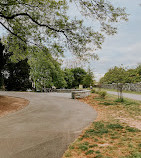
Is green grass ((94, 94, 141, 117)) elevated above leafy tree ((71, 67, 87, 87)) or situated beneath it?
situated beneath

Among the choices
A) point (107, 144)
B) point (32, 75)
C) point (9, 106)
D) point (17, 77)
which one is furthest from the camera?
point (17, 77)

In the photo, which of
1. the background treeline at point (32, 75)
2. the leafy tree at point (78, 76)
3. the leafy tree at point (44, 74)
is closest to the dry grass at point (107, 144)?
the background treeline at point (32, 75)

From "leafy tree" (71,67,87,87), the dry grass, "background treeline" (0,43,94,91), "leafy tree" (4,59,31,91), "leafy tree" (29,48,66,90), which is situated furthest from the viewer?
"leafy tree" (71,67,87,87)

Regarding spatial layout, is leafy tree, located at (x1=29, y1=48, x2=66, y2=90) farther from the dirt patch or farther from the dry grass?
the dry grass

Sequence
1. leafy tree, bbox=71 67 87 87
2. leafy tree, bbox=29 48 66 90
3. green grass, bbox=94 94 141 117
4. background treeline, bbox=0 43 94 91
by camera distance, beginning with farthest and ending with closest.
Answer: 1. leafy tree, bbox=71 67 87 87
2. background treeline, bbox=0 43 94 91
3. leafy tree, bbox=29 48 66 90
4. green grass, bbox=94 94 141 117

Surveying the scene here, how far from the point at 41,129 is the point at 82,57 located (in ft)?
26.9

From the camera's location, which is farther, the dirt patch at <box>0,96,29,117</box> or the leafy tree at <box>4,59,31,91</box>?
the leafy tree at <box>4,59,31,91</box>

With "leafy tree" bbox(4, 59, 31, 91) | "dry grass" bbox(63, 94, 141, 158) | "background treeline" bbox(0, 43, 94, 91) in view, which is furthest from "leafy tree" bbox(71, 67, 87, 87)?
"dry grass" bbox(63, 94, 141, 158)

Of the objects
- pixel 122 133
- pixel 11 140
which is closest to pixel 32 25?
pixel 11 140

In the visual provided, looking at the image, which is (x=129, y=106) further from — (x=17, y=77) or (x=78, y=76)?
(x=78, y=76)

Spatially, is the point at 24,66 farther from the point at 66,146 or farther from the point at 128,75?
the point at 66,146

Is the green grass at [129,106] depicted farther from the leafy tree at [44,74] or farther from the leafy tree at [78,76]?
the leafy tree at [78,76]

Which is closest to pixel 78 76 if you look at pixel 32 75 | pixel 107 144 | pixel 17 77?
pixel 32 75

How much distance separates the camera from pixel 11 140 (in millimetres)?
4789
